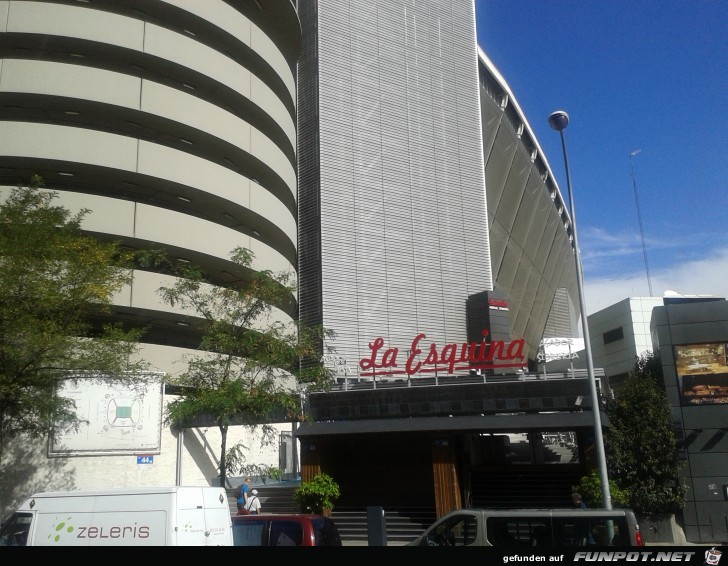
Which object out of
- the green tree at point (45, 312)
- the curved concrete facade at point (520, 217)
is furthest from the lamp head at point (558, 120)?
the curved concrete facade at point (520, 217)

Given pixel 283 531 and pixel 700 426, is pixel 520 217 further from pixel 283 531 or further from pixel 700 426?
pixel 283 531

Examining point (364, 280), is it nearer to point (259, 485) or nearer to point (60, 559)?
point (259, 485)

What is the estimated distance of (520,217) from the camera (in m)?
58.5

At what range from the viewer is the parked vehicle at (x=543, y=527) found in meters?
9.00

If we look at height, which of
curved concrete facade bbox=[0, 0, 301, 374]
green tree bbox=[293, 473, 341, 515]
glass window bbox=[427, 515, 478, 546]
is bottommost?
green tree bbox=[293, 473, 341, 515]

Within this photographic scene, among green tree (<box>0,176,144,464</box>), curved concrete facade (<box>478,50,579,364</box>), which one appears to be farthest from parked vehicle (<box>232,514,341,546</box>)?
curved concrete facade (<box>478,50,579,364</box>)

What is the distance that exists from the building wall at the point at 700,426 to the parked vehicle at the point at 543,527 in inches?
673

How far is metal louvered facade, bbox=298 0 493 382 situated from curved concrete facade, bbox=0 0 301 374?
3.16m

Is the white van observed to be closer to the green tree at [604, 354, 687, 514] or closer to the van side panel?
the van side panel

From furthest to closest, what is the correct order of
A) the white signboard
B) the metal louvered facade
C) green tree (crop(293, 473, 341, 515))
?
1. the metal louvered facade
2. green tree (crop(293, 473, 341, 515))
3. the white signboard

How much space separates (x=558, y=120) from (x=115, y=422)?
18.5 metres

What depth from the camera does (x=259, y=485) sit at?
1182 inches

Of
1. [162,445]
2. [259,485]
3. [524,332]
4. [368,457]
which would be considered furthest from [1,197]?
[524,332]

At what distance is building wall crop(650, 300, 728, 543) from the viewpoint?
965 inches
